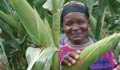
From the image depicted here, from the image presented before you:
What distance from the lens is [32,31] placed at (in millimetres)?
866

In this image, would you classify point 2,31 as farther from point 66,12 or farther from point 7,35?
point 66,12

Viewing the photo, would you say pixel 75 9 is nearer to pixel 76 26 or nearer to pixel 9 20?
pixel 76 26

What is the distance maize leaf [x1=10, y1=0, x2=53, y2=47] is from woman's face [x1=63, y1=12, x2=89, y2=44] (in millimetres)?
207

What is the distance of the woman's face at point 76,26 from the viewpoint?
1055 mm

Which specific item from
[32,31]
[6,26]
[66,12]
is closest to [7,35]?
[6,26]

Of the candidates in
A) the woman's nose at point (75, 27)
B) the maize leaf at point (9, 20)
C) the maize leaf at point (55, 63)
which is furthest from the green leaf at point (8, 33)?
the maize leaf at point (55, 63)

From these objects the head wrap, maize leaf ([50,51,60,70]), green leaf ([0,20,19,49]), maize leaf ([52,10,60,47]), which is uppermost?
maize leaf ([52,10,60,47])

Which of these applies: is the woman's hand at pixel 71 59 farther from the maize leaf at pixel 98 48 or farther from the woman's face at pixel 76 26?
the woman's face at pixel 76 26

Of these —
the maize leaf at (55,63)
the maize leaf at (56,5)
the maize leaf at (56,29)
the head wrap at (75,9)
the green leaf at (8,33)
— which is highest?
the maize leaf at (56,5)

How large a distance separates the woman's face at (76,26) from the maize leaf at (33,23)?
21 centimetres

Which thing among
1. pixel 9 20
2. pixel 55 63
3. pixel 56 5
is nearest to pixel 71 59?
pixel 55 63

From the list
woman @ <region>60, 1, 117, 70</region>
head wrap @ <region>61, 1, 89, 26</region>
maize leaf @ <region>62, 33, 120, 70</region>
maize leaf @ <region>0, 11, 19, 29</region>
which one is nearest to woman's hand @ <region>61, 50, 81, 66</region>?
maize leaf @ <region>62, 33, 120, 70</region>

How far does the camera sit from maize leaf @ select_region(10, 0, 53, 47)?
85 cm

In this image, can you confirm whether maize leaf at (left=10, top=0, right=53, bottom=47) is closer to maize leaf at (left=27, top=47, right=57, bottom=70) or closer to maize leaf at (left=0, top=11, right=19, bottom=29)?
maize leaf at (left=27, top=47, right=57, bottom=70)
